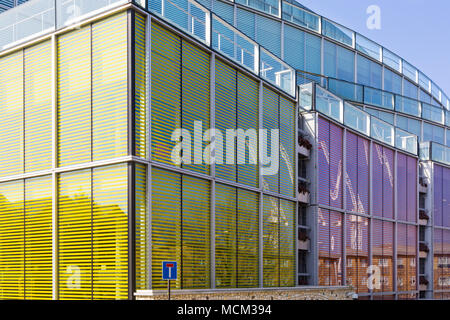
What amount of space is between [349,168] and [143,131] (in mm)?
17391

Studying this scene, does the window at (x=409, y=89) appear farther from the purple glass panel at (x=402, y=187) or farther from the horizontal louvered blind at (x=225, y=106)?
the horizontal louvered blind at (x=225, y=106)

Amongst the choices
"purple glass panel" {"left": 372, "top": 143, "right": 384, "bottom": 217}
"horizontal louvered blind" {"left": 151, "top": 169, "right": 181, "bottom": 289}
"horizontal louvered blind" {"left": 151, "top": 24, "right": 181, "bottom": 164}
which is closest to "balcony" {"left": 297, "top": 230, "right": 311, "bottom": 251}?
"purple glass panel" {"left": 372, "top": 143, "right": 384, "bottom": 217}

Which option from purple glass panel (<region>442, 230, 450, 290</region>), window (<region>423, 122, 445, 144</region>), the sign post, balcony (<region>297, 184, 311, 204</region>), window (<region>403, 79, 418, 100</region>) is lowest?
purple glass panel (<region>442, 230, 450, 290</region>)

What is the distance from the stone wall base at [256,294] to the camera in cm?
1631

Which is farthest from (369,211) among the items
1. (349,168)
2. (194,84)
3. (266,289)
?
(194,84)

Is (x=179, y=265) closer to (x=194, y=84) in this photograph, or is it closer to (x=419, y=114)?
(x=194, y=84)

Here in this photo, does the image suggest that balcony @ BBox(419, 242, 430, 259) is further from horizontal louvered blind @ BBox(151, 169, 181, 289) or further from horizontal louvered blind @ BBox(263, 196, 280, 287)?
horizontal louvered blind @ BBox(151, 169, 181, 289)

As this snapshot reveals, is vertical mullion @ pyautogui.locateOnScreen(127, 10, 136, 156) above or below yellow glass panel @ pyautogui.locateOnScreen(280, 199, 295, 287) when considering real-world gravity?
above

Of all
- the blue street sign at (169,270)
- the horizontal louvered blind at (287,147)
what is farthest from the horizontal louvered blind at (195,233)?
the horizontal louvered blind at (287,147)

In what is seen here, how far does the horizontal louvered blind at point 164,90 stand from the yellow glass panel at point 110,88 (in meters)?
1.00

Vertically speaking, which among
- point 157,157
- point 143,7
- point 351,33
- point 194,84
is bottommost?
point 157,157

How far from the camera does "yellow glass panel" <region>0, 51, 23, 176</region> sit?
19641 millimetres

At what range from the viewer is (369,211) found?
33750 millimetres

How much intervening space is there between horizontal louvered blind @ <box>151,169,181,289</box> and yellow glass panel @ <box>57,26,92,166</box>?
226 cm
